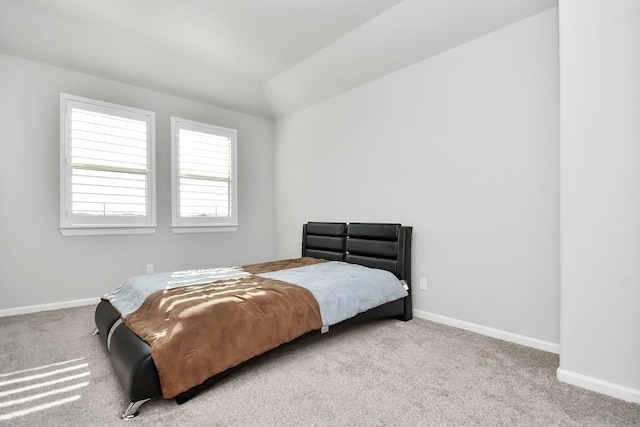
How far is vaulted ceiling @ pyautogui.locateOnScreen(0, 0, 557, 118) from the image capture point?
2.75 metres

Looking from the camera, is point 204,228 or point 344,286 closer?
point 344,286

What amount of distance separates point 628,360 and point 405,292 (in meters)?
1.55

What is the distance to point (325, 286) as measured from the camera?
250 cm

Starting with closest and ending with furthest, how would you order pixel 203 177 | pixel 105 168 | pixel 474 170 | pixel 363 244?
pixel 474 170
pixel 363 244
pixel 105 168
pixel 203 177

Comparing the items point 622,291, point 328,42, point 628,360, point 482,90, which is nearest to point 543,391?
point 628,360

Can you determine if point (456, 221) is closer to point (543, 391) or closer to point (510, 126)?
point (510, 126)

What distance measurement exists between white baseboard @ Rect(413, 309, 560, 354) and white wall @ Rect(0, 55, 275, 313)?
10.1 feet

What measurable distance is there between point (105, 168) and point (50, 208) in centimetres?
67

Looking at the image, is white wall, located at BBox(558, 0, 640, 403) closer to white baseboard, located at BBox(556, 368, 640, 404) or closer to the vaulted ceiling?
white baseboard, located at BBox(556, 368, 640, 404)

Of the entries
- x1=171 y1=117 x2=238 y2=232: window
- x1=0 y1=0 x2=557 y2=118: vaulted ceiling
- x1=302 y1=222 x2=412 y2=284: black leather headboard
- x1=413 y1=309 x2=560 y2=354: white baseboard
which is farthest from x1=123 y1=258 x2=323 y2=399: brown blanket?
x1=0 y1=0 x2=557 y2=118: vaulted ceiling

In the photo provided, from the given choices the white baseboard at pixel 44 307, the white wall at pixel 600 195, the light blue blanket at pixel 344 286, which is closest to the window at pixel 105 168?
the white baseboard at pixel 44 307

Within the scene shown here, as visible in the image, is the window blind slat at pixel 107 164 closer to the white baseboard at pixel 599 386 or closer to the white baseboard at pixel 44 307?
the white baseboard at pixel 44 307

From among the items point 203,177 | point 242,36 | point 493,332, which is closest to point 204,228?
point 203,177

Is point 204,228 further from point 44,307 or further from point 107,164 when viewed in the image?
point 44,307
